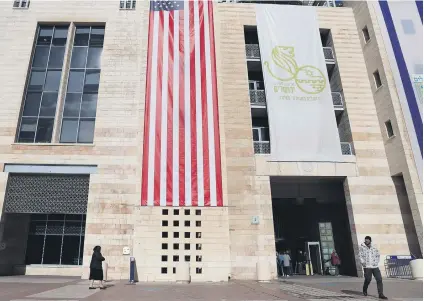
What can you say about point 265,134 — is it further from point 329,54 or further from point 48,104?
point 48,104

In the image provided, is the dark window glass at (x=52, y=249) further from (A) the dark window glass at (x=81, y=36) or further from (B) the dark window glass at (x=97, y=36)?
(B) the dark window glass at (x=97, y=36)

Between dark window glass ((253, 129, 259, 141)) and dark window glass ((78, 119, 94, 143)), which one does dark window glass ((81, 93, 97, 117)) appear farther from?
dark window glass ((253, 129, 259, 141))

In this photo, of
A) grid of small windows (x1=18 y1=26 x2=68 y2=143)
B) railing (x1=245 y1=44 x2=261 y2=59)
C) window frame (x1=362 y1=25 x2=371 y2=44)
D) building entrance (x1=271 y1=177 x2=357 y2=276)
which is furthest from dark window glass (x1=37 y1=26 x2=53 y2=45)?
window frame (x1=362 y1=25 x2=371 y2=44)

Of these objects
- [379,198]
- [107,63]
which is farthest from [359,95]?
[107,63]

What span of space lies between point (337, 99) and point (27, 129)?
68.7 ft

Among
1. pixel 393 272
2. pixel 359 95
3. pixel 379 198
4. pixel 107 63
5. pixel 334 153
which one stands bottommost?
pixel 393 272

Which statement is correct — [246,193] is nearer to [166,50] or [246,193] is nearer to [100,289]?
[100,289]

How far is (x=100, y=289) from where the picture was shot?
11852mm

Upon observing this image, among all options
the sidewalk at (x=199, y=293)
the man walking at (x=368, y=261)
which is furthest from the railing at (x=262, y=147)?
the man walking at (x=368, y=261)

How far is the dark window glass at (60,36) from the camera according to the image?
875 inches

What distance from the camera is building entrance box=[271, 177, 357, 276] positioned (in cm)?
2088

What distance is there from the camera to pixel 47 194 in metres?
18.4

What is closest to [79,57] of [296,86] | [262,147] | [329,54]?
[262,147]

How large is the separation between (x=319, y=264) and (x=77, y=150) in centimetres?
1782
